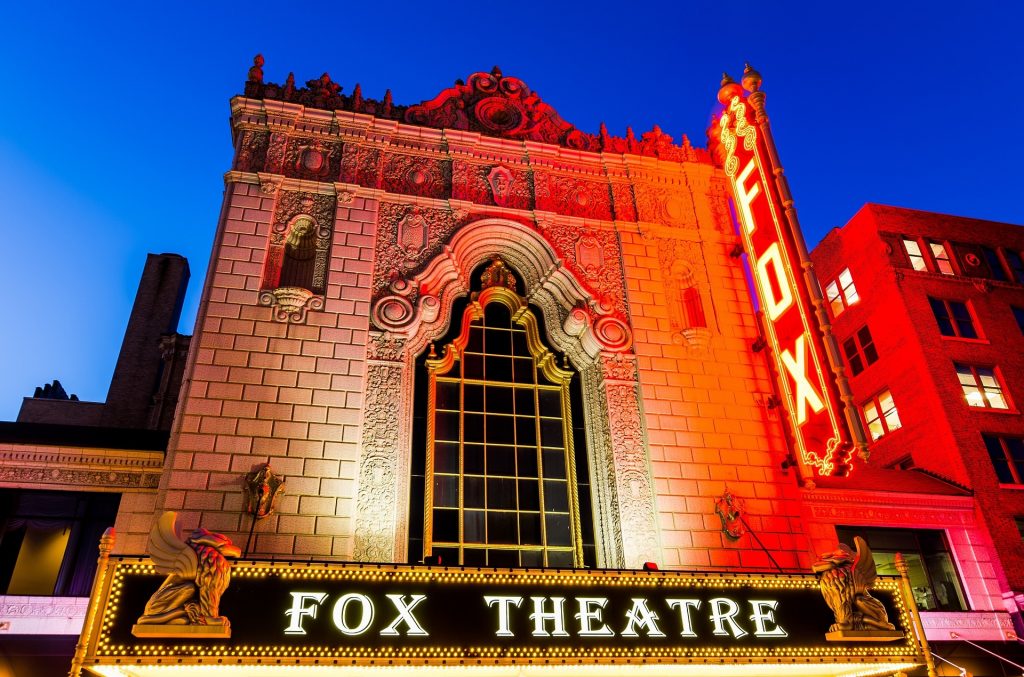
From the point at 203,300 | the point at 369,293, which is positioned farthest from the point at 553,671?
the point at 203,300

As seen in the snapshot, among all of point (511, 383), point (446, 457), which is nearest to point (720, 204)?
point (511, 383)

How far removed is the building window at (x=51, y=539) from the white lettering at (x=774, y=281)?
1182 centimetres

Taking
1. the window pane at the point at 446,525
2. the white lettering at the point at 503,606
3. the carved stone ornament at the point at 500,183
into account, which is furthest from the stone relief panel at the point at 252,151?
the white lettering at the point at 503,606

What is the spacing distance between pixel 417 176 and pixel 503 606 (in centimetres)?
884

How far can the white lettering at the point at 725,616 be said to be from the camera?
9062mm

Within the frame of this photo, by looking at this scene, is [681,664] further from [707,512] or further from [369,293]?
[369,293]

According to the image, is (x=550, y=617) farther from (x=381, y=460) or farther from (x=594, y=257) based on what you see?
A: (x=594, y=257)

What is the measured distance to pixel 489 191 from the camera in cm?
1459

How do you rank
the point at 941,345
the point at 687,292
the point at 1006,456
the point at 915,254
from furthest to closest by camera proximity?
the point at 915,254, the point at 941,345, the point at 1006,456, the point at 687,292

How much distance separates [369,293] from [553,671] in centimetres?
691

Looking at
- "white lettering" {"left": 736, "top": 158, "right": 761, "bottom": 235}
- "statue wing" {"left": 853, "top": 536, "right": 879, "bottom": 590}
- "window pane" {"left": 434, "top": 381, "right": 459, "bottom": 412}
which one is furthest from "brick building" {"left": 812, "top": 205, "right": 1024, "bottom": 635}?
"window pane" {"left": 434, "top": 381, "right": 459, "bottom": 412}

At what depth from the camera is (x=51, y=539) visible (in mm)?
11688

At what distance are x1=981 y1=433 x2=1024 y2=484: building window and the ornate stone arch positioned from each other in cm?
1411

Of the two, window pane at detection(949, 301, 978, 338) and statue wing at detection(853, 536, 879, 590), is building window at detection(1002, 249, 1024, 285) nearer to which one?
window pane at detection(949, 301, 978, 338)
